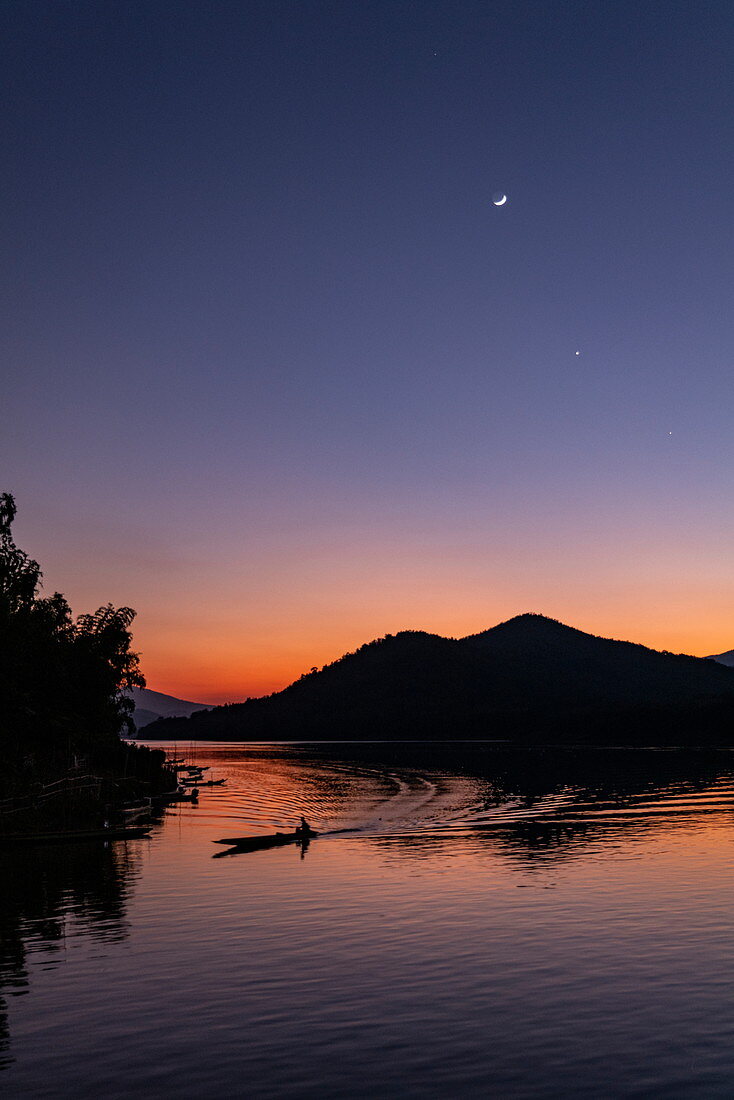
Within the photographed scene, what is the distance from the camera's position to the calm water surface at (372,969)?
69.6ft

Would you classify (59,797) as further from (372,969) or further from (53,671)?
(372,969)

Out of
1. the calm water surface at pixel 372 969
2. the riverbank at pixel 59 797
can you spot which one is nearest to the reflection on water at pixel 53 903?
the calm water surface at pixel 372 969

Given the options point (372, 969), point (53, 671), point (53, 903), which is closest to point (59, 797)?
point (53, 671)

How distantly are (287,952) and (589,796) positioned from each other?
283 ft

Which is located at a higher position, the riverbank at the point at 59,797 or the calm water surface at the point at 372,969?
the riverbank at the point at 59,797

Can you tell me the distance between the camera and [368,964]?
Answer: 1232 inches

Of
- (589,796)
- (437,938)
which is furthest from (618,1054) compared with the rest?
(589,796)

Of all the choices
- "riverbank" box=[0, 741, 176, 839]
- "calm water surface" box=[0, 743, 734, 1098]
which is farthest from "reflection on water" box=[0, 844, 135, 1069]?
"riverbank" box=[0, 741, 176, 839]

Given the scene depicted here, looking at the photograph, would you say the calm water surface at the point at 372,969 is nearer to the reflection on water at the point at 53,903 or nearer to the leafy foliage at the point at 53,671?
the reflection on water at the point at 53,903

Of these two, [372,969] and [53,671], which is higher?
[53,671]

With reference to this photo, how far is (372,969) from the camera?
3059 cm

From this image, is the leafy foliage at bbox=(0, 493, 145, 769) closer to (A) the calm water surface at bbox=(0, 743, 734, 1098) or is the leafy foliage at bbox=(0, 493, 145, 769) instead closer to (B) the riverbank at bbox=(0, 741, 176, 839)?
(B) the riverbank at bbox=(0, 741, 176, 839)

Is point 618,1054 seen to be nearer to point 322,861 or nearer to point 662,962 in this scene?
point 662,962

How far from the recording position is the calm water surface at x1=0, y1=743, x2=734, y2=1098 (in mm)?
21219
